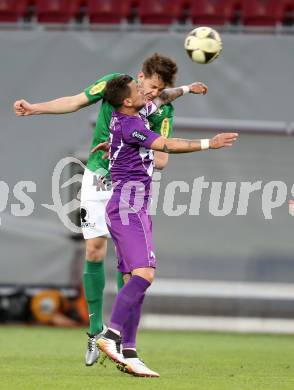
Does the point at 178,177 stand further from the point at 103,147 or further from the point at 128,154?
the point at 128,154

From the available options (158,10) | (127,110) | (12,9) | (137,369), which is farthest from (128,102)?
(12,9)

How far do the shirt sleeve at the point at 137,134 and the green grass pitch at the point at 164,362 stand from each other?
145 centimetres

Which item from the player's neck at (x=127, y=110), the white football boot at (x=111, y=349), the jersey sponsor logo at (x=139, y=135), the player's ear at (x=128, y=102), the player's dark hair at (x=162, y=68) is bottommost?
the white football boot at (x=111, y=349)

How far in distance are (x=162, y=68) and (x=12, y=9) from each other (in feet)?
24.6

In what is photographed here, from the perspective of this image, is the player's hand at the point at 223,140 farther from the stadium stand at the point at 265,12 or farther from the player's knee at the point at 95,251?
the stadium stand at the point at 265,12

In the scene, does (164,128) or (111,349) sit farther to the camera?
(164,128)

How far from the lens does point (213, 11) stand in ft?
46.6

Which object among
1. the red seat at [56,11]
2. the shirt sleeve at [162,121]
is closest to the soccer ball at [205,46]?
the shirt sleeve at [162,121]

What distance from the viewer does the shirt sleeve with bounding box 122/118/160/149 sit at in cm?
666

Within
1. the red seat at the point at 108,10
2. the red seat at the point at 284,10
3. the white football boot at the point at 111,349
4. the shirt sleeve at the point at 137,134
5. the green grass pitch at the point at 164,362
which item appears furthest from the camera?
the red seat at the point at 108,10

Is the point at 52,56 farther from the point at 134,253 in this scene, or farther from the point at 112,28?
the point at 134,253

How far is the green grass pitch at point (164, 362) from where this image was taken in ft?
20.8

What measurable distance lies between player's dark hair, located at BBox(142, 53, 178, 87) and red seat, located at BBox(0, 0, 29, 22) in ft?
24.1

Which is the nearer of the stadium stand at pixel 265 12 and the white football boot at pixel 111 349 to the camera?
the white football boot at pixel 111 349
